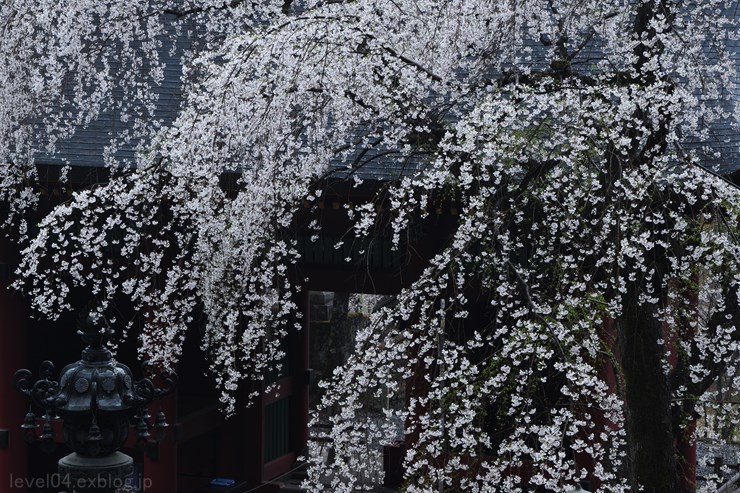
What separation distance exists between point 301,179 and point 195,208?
652mm

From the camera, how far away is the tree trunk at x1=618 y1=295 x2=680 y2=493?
226 inches

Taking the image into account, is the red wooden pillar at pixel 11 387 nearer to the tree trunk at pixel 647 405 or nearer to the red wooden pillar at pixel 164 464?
the red wooden pillar at pixel 164 464

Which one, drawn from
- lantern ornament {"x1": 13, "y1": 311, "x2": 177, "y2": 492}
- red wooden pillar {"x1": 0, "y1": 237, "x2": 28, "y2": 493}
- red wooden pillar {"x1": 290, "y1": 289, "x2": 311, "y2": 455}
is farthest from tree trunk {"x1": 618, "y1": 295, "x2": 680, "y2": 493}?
red wooden pillar {"x1": 290, "y1": 289, "x2": 311, "y2": 455}

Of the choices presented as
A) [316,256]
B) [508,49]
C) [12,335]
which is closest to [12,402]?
[12,335]

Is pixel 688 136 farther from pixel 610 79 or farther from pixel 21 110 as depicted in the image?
pixel 21 110

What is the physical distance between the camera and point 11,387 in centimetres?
935

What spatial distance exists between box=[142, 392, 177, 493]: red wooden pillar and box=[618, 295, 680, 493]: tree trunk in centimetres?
464

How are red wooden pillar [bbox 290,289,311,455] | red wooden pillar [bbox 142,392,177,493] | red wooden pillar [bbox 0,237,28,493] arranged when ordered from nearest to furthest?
red wooden pillar [bbox 142,392,177,493]
red wooden pillar [bbox 0,237,28,493]
red wooden pillar [bbox 290,289,311,455]

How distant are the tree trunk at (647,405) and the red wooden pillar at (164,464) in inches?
183

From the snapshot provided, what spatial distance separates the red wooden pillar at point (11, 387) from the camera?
9344mm

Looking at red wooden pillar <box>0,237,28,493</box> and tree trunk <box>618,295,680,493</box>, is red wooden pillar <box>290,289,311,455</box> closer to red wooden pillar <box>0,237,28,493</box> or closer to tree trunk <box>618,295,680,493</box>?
red wooden pillar <box>0,237,28,493</box>

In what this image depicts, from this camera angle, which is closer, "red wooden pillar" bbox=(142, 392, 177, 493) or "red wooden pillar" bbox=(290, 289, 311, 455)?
"red wooden pillar" bbox=(142, 392, 177, 493)

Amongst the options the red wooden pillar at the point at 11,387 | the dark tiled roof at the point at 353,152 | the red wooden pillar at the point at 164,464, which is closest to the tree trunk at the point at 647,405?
the dark tiled roof at the point at 353,152

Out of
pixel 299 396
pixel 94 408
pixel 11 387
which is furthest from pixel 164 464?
pixel 94 408
